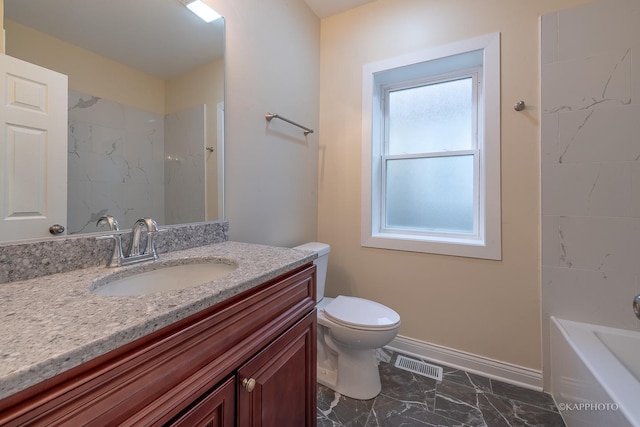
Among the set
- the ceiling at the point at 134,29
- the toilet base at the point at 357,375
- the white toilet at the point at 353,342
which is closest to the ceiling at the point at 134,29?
the ceiling at the point at 134,29

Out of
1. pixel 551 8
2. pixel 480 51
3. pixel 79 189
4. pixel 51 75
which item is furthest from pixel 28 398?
pixel 551 8

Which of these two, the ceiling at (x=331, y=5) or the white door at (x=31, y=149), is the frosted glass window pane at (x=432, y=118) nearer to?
the ceiling at (x=331, y=5)

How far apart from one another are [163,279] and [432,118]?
6.27 ft

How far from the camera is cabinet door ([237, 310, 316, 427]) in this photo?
2.26ft

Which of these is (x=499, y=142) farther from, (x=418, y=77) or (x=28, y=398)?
(x=28, y=398)

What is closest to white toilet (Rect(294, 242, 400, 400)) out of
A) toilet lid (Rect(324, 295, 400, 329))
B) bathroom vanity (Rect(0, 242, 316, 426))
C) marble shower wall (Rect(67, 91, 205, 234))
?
toilet lid (Rect(324, 295, 400, 329))

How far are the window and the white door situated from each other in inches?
62.0

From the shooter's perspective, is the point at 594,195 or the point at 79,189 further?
the point at 594,195

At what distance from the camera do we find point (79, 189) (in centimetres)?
83

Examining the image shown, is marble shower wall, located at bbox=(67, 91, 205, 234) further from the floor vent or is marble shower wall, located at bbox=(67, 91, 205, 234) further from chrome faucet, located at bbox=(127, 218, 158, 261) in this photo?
Answer: the floor vent

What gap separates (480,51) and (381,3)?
76 cm

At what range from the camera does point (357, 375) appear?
4.67 feet

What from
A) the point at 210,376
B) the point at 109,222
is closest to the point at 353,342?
the point at 210,376

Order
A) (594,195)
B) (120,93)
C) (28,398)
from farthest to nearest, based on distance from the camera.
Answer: (594,195) → (120,93) → (28,398)
